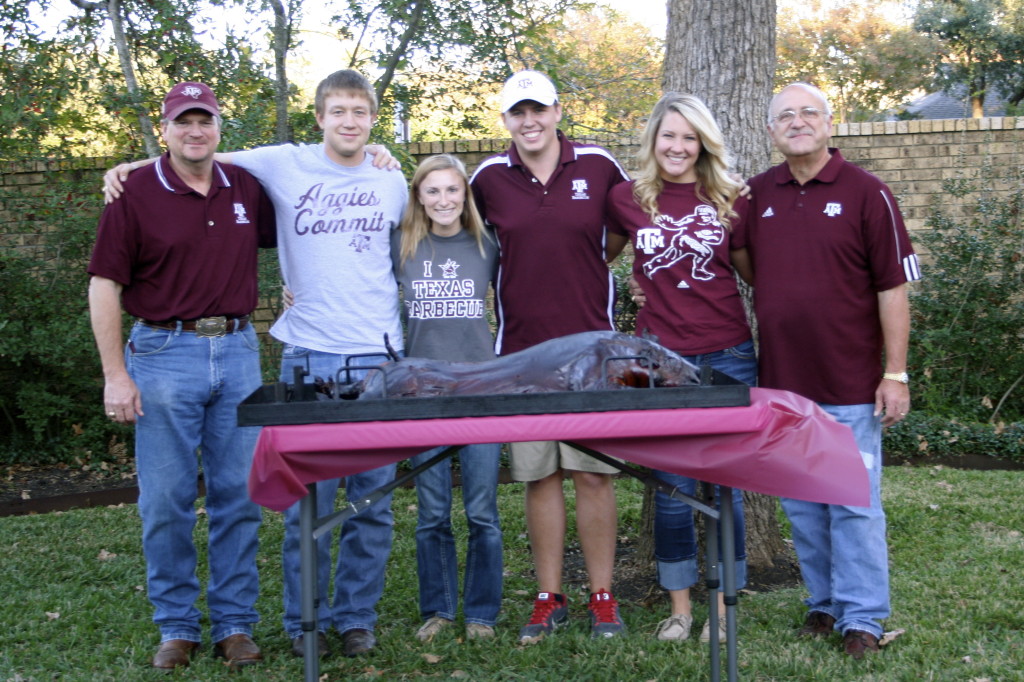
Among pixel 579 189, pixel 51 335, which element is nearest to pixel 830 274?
pixel 579 189

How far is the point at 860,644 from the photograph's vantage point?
12.5 ft

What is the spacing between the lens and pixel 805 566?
4.07 m

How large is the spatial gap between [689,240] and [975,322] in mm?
5936

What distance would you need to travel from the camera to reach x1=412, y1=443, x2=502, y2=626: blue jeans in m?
4.08

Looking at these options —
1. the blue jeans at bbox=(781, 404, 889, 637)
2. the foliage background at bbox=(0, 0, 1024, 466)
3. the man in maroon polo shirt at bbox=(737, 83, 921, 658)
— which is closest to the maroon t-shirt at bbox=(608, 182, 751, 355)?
the man in maroon polo shirt at bbox=(737, 83, 921, 658)

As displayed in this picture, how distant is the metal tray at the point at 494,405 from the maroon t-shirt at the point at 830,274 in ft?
3.54

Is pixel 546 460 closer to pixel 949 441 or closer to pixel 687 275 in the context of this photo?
pixel 687 275

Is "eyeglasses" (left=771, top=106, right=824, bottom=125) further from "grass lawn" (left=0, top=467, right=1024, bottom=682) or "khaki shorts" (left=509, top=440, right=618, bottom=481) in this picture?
"grass lawn" (left=0, top=467, right=1024, bottom=682)

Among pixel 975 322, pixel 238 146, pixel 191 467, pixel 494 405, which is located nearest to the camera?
pixel 494 405

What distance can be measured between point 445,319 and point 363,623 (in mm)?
1266

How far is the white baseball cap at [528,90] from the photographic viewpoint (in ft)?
13.1

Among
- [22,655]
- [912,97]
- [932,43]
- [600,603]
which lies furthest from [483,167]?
[912,97]

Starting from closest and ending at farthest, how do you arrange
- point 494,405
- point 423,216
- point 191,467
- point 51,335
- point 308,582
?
point 494,405, point 308,582, point 191,467, point 423,216, point 51,335

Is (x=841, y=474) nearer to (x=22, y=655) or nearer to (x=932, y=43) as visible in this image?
(x=22, y=655)
